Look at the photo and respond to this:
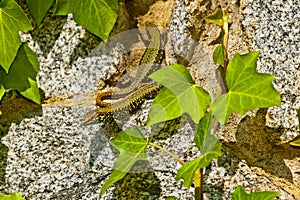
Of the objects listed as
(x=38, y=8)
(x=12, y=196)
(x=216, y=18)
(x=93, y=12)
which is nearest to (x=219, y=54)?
(x=216, y=18)

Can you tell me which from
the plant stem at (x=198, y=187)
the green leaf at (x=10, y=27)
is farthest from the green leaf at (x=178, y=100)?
the green leaf at (x=10, y=27)

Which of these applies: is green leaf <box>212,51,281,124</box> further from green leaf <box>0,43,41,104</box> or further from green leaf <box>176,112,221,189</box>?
green leaf <box>0,43,41,104</box>

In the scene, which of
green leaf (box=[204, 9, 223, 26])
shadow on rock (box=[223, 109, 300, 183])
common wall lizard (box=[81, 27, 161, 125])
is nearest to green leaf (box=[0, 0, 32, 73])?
common wall lizard (box=[81, 27, 161, 125])

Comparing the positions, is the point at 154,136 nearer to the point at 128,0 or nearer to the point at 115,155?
the point at 115,155

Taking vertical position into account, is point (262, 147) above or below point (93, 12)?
below

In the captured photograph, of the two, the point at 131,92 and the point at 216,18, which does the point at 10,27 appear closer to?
the point at 131,92

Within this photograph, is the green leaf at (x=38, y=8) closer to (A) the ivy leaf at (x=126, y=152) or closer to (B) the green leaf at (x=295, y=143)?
(A) the ivy leaf at (x=126, y=152)

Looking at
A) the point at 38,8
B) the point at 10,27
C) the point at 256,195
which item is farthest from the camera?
the point at 38,8

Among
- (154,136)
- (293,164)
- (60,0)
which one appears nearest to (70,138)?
(154,136)
